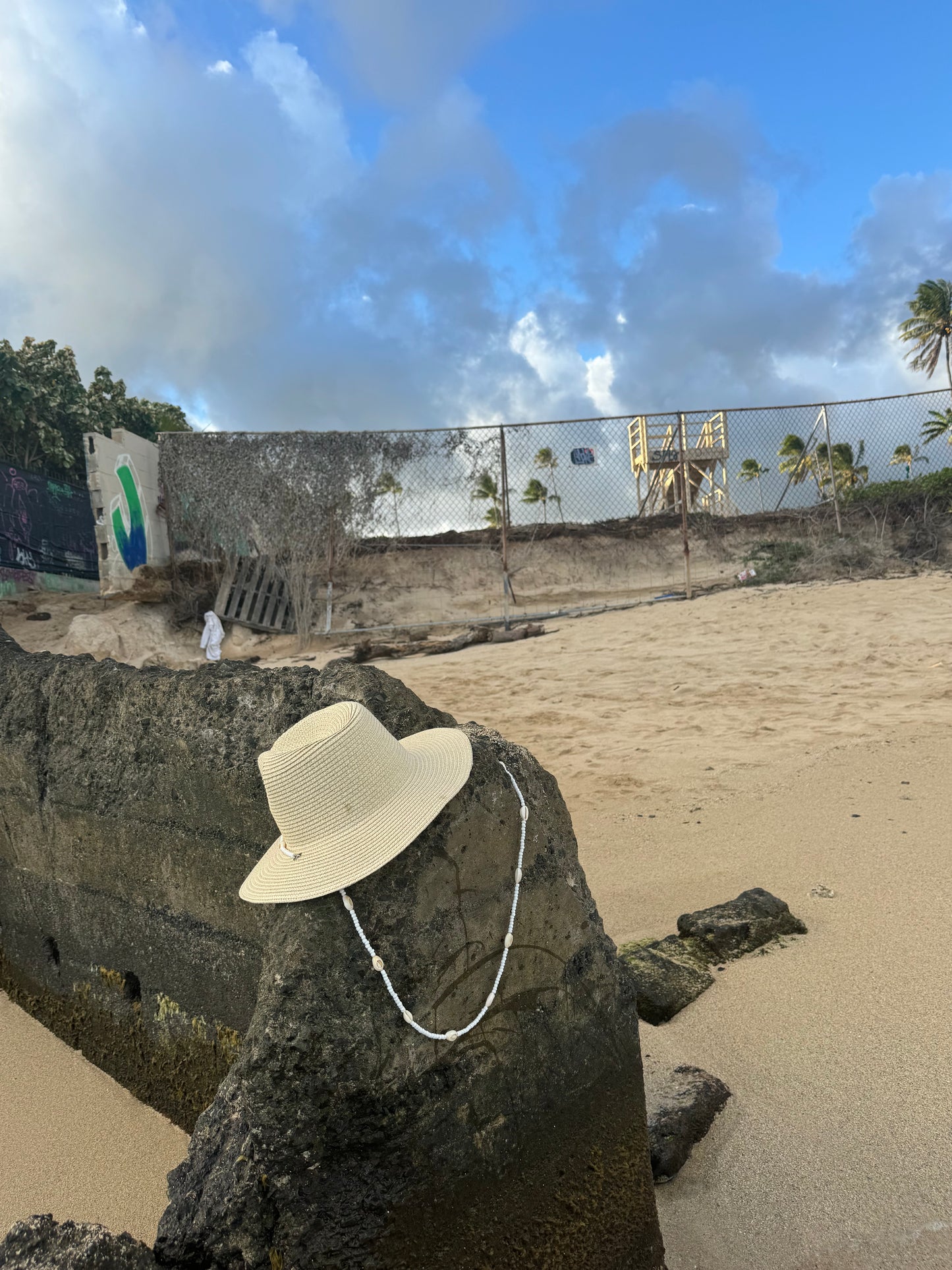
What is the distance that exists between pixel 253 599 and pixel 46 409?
34.7 ft

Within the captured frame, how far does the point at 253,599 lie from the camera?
13867 millimetres

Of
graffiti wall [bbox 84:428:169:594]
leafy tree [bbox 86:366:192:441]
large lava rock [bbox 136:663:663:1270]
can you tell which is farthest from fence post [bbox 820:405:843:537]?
leafy tree [bbox 86:366:192:441]

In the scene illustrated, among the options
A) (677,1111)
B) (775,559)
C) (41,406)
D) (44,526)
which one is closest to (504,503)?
(775,559)

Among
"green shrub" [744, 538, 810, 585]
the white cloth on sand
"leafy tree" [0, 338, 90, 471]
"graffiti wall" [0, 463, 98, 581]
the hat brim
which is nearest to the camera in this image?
the hat brim

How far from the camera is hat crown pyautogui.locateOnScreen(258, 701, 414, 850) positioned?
5.33 ft

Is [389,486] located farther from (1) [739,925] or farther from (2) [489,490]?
(1) [739,925]

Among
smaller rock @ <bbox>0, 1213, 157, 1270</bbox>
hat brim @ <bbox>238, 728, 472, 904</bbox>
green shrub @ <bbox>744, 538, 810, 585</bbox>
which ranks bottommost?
smaller rock @ <bbox>0, 1213, 157, 1270</bbox>

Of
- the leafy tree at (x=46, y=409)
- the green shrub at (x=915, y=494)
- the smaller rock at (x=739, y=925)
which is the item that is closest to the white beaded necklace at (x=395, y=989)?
the smaller rock at (x=739, y=925)

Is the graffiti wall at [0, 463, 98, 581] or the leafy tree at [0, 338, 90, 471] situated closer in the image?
the graffiti wall at [0, 463, 98, 581]

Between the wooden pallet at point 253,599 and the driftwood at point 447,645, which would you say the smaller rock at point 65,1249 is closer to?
the driftwood at point 447,645

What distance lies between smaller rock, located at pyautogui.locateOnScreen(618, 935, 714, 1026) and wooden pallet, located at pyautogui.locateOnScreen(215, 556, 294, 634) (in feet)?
37.1

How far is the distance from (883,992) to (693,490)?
1277 centimetres

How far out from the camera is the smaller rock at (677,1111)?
2023mm

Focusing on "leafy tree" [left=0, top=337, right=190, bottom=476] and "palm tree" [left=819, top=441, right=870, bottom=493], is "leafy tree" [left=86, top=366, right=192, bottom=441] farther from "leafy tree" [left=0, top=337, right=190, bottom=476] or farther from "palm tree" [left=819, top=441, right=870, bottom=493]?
"palm tree" [left=819, top=441, right=870, bottom=493]
